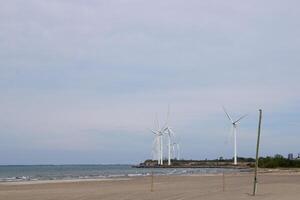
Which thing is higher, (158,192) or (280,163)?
(280,163)

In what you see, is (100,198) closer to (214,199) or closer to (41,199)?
(41,199)

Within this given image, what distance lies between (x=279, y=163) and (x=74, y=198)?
347 ft

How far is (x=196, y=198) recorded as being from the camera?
28094 mm

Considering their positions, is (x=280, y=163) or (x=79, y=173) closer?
(x=79, y=173)

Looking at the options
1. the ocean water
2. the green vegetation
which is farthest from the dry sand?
the green vegetation

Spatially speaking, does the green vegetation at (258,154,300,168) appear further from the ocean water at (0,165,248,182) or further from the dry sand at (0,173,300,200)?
the dry sand at (0,173,300,200)

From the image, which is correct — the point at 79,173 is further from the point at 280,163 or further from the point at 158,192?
the point at 158,192

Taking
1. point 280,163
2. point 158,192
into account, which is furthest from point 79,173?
point 158,192

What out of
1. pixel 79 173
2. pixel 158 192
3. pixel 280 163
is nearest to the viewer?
pixel 158 192

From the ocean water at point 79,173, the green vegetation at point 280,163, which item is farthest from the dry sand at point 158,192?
the green vegetation at point 280,163

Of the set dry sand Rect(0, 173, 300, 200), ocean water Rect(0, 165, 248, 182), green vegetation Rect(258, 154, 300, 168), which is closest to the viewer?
dry sand Rect(0, 173, 300, 200)

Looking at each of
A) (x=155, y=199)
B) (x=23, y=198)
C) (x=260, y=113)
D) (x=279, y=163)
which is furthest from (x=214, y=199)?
(x=279, y=163)

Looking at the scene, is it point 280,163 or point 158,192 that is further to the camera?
point 280,163

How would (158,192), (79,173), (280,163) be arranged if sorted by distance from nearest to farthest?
(158,192) → (79,173) → (280,163)
